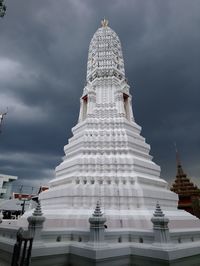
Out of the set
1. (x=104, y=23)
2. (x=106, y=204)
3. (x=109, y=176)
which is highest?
(x=104, y=23)

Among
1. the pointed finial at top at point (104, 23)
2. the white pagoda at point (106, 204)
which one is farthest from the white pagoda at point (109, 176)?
the pointed finial at top at point (104, 23)

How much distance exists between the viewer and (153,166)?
18.1 meters

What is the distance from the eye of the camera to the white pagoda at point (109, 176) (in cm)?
1311

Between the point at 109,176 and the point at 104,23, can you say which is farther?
the point at 104,23

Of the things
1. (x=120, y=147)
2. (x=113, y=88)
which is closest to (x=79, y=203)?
(x=120, y=147)

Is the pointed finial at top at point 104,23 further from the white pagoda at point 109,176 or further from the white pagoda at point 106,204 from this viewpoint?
the white pagoda at point 109,176

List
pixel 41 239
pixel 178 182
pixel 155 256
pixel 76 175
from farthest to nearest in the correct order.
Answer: pixel 178 182, pixel 76 175, pixel 41 239, pixel 155 256

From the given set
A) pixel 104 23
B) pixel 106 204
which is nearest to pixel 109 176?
pixel 106 204

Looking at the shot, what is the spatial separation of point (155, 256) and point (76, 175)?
884 cm

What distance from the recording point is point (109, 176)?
15.5m

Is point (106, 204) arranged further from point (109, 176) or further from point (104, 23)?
point (104, 23)

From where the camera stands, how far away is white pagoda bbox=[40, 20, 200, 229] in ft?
43.0

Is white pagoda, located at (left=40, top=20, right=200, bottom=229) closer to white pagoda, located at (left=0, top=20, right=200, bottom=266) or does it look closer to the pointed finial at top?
white pagoda, located at (left=0, top=20, right=200, bottom=266)

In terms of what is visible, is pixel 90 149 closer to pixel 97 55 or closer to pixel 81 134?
pixel 81 134
